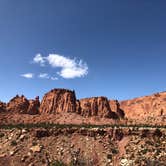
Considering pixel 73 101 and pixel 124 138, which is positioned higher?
pixel 73 101

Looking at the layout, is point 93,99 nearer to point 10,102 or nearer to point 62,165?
point 10,102

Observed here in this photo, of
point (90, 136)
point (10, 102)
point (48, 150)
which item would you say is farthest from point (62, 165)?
point (10, 102)

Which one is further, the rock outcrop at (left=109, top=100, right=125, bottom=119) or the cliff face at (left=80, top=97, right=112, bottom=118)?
the rock outcrop at (left=109, top=100, right=125, bottom=119)

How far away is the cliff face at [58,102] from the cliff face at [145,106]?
24.3 metres

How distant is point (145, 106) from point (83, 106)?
81.5ft


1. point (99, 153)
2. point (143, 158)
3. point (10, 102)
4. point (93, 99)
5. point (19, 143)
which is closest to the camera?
point (143, 158)

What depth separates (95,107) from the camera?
112m

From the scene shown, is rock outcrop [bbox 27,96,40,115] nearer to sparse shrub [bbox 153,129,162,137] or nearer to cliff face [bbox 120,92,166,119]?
cliff face [bbox 120,92,166,119]

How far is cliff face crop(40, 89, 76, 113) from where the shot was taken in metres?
109

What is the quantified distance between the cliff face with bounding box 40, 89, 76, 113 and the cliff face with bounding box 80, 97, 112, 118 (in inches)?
169

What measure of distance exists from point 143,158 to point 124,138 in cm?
631

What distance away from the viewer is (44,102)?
4390 inches

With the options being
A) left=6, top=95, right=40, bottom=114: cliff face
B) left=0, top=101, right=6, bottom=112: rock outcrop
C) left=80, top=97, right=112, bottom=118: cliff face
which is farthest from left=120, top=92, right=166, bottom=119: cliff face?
left=0, top=101, right=6, bottom=112: rock outcrop

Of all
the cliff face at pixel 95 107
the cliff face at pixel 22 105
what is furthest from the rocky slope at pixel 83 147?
the cliff face at pixel 95 107
